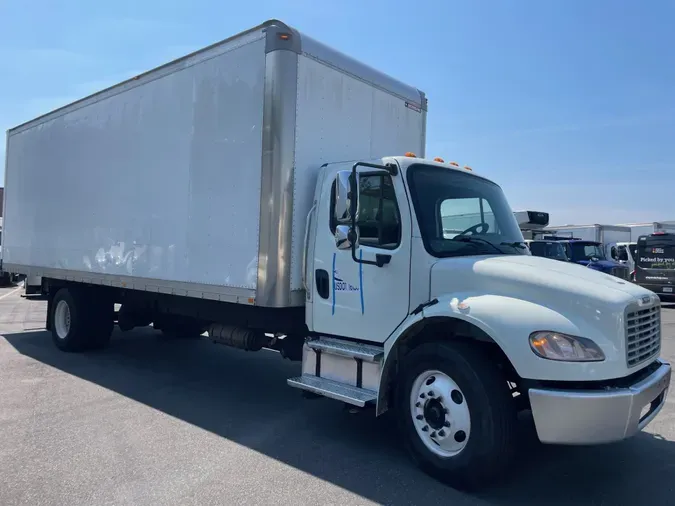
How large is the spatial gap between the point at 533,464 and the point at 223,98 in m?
4.50

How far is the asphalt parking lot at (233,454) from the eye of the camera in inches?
148

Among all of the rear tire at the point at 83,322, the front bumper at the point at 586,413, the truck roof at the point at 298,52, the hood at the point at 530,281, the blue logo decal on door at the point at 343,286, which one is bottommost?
the rear tire at the point at 83,322

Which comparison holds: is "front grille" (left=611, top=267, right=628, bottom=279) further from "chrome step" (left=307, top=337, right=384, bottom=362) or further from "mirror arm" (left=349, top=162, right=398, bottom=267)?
"mirror arm" (left=349, top=162, right=398, bottom=267)

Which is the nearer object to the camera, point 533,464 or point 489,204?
point 533,464

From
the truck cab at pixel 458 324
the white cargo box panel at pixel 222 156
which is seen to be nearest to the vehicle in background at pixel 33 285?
the white cargo box panel at pixel 222 156

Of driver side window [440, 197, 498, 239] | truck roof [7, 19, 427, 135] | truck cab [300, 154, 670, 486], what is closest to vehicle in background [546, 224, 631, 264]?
truck roof [7, 19, 427, 135]

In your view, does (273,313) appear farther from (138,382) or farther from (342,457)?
(138,382)

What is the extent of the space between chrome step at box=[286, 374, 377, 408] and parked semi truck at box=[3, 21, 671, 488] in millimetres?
22

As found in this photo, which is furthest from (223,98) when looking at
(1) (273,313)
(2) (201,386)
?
(2) (201,386)

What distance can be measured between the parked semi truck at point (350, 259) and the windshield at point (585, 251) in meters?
11.4

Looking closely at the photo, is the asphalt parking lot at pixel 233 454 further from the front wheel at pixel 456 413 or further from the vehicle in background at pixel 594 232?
the vehicle in background at pixel 594 232

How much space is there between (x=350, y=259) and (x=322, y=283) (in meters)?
0.42

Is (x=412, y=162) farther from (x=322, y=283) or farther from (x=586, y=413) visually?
(x=586, y=413)

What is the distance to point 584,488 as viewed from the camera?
3885mm
